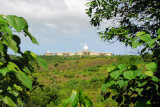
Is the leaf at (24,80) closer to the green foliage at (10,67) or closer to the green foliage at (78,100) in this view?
the green foliage at (10,67)

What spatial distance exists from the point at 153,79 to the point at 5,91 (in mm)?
962

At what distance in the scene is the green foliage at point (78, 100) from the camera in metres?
1.17

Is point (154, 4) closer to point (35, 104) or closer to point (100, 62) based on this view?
point (35, 104)

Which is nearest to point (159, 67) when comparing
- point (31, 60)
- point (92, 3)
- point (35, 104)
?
point (31, 60)

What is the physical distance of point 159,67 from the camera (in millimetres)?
1419

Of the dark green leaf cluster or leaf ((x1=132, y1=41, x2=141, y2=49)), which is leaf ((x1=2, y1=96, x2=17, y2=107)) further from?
leaf ((x1=132, y1=41, x2=141, y2=49))

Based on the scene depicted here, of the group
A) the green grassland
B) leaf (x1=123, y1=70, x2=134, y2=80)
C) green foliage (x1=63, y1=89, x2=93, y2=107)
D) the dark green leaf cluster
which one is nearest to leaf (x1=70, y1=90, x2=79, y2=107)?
green foliage (x1=63, y1=89, x2=93, y2=107)

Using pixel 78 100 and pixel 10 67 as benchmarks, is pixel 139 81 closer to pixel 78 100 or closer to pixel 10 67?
pixel 78 100

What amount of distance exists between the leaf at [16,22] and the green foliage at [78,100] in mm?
511

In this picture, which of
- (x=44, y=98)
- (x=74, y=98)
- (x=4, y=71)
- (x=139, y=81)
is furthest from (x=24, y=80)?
(x=44, y=98)

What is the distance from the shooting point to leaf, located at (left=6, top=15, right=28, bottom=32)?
0.96m

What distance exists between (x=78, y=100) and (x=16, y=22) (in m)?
0.61

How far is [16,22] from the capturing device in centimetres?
97

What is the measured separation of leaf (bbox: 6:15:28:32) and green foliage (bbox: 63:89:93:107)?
1.68ft
